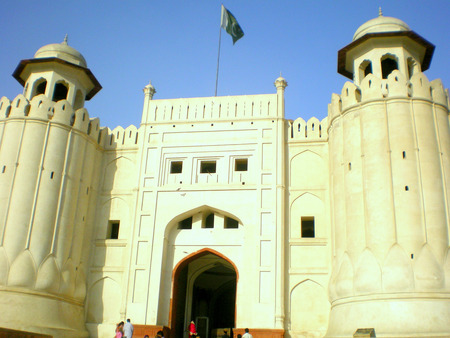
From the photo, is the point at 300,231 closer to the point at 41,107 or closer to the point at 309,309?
the point at 309,309

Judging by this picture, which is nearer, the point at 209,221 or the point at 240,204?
the point at 240,204

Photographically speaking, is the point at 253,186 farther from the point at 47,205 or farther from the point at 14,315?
the point at 14,315

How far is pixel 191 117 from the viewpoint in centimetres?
1961

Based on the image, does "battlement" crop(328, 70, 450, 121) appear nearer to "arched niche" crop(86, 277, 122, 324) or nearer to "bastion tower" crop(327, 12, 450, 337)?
"bastion tower" crop(327, 12, 450, 337)

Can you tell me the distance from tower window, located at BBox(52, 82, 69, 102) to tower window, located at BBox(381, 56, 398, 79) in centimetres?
1144

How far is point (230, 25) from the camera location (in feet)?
74.0

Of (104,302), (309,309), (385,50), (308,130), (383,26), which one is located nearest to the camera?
(309,309)

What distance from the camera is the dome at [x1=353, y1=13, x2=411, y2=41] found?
18078mm

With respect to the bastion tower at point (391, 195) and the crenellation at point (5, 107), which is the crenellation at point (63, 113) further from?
the bastion tower at point (391, 195)

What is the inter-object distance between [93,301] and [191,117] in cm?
717

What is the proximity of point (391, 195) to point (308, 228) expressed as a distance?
448cm

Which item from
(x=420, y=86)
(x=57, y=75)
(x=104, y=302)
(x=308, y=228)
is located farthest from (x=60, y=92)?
(x=420, y=86)

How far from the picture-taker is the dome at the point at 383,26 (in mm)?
18078

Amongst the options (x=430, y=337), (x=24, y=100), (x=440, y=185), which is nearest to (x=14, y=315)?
(x=24, y=100)
